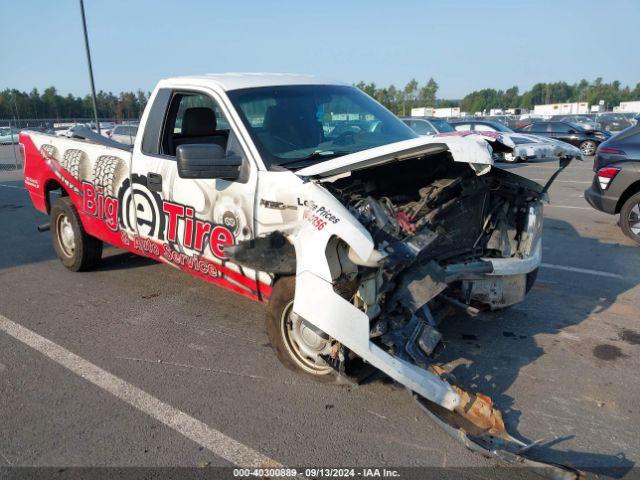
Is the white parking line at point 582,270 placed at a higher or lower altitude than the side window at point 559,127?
lower

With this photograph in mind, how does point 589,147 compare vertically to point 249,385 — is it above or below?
below

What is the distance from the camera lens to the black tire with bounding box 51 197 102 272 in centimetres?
566

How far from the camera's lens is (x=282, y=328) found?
11.4ft

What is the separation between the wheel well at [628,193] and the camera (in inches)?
280

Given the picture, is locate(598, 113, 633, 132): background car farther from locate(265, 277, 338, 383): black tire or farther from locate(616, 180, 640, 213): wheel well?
locate(265, 277, 338, 383): black tire

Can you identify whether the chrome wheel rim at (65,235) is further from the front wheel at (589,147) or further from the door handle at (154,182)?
the front wheel at (589,147)

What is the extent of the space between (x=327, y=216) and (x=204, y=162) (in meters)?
0.96

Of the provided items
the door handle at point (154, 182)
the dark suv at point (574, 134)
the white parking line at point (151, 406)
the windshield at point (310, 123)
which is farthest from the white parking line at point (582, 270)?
the dark suv at point (574, 134)

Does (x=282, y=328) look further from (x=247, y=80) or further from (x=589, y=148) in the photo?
(x=589, y=148)

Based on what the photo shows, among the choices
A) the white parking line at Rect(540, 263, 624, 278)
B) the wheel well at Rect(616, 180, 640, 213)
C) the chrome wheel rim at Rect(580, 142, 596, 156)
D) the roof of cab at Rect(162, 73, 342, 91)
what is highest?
the roof of cab at Rect(162, 73, 342, 91)

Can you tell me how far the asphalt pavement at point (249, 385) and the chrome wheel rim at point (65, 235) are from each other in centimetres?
51

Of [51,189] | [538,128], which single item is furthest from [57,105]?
[51,189]

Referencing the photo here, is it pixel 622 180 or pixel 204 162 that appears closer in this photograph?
pixel 204 162

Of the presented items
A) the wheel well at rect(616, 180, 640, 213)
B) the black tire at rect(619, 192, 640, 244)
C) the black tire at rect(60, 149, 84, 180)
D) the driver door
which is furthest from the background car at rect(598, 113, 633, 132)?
the black tire at rect(60, 149, 84, 180)
